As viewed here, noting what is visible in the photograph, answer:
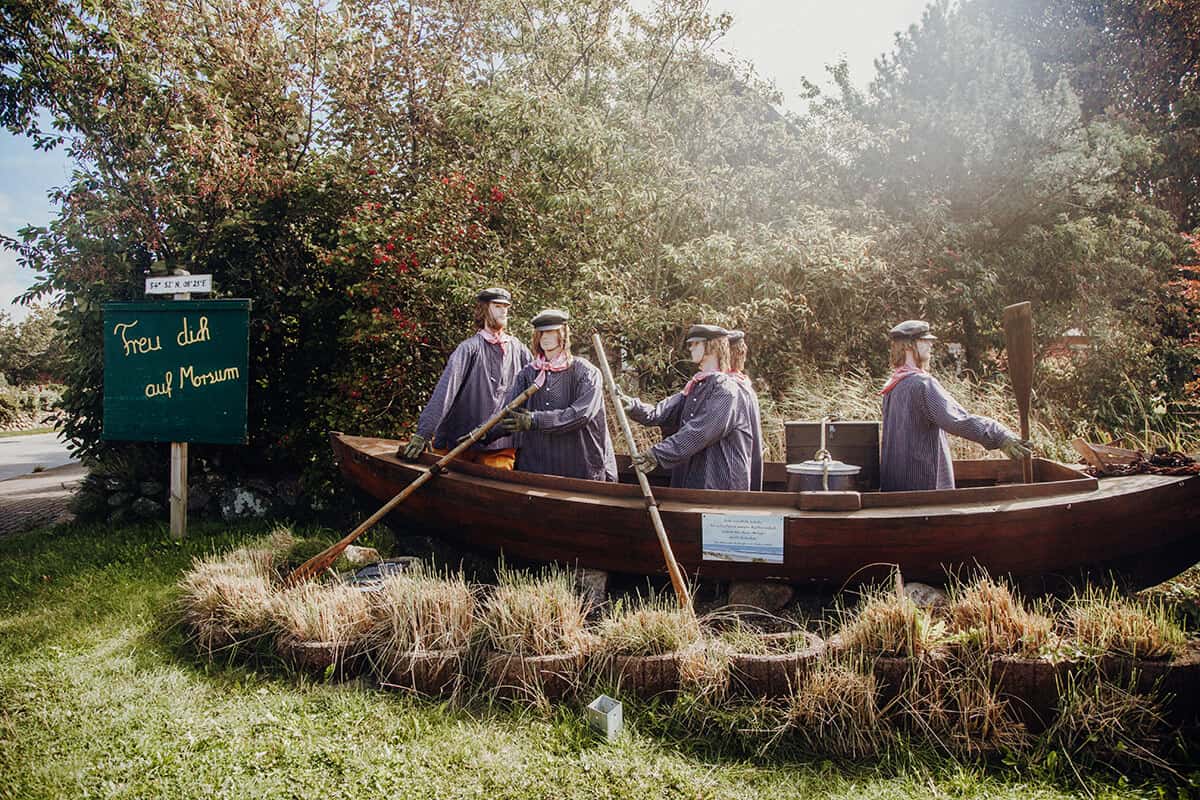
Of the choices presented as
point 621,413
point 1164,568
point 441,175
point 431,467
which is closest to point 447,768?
point 431,467

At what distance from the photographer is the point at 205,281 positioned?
5.26m

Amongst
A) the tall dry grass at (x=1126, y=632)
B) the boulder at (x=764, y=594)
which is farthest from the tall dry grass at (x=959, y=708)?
the boulder at (x=764, y=594)

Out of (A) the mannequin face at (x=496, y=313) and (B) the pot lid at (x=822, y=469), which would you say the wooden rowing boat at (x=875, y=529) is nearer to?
(B) the pot lid at (x=822, y=469)

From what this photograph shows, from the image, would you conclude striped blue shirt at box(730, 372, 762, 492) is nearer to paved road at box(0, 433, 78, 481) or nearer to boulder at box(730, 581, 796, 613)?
boulder at box(730, 581, 796, 613)

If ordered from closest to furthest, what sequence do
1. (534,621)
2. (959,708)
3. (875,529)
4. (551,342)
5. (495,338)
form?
(959,708)
(534,621)
(875,529)
(551,342)
(495,338)

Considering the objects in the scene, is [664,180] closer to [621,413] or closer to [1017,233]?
[621,413]

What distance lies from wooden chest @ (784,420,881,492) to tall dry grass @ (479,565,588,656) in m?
1.72

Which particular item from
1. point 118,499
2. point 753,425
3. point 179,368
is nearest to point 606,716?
point 753,425

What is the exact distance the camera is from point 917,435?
3.88m

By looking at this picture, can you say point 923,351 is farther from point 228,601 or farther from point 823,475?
point 228,601

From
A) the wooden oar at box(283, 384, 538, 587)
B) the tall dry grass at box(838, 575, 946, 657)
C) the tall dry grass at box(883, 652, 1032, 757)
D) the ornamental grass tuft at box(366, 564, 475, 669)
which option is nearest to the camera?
the tall dry grass at box(883, 652, 1032, 757)

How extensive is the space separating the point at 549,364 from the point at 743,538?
1600mm

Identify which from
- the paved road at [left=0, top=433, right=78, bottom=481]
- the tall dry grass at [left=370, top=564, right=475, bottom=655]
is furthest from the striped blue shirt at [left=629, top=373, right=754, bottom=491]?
the paved road at [left=0, top=433, right=78, bottom=481]

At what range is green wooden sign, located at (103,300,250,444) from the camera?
17.9ft
